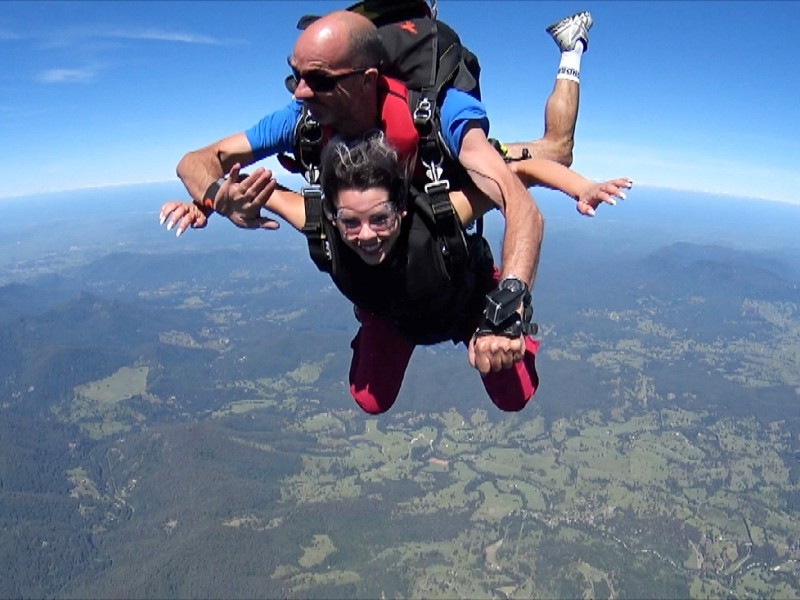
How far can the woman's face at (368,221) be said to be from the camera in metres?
3.33

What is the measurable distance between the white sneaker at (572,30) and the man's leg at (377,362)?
2.90m

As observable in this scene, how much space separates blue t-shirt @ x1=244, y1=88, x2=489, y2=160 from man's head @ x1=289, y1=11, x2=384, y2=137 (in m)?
0.45

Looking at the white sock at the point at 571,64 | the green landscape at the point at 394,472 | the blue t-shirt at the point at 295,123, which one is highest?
the white sock at the point at 571,64

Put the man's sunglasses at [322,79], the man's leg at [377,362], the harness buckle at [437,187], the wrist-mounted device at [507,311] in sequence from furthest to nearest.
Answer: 1. the man's leg at [377,362]
2. the harness buckle at [437,187]
3. the man's sunglasses at [322,79]
4. the wrist-mounted device at [507,311]

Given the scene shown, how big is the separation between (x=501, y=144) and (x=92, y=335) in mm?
177799

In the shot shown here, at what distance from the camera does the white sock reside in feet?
16.0

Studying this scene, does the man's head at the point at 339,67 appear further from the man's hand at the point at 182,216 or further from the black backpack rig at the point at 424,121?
the man's hand at the point at 182,216

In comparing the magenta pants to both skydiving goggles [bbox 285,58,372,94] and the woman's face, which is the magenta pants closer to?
the woman's face

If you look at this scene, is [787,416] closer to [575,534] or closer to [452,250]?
[575,534]

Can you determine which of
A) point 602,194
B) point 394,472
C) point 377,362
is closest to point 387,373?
point 377,362

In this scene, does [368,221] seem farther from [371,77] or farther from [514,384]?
[514,384]

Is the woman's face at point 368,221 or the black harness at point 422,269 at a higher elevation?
the woman's face at point 368,221

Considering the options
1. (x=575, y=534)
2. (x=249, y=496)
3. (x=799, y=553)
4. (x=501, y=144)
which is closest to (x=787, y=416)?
(x=799, y=553)

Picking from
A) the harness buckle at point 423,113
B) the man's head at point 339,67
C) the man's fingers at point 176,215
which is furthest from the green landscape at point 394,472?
the man's head at point 339,67
